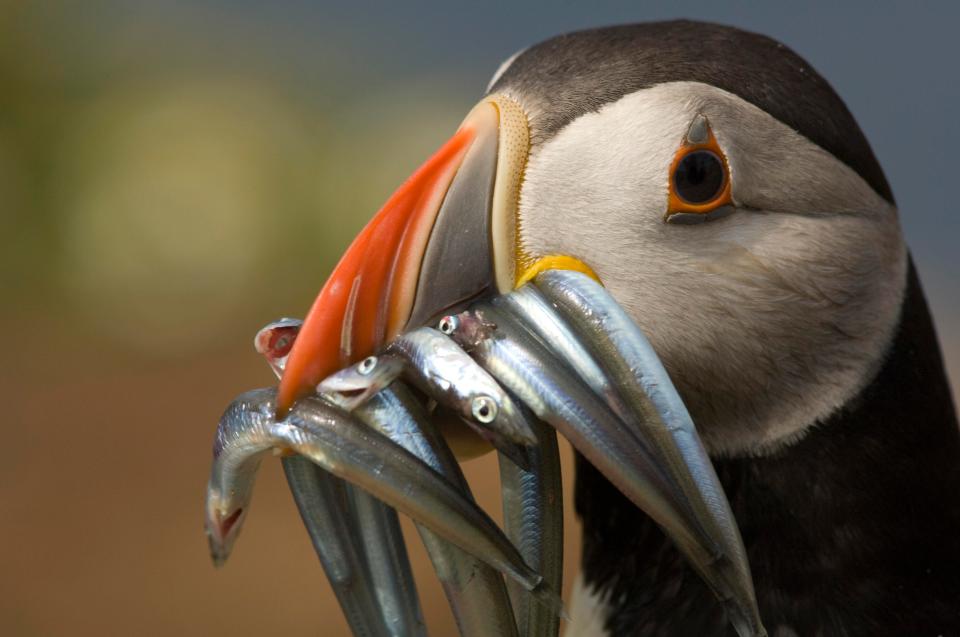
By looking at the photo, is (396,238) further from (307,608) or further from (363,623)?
(307,608)

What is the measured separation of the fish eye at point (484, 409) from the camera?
1255 mm

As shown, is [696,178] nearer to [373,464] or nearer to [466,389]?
[466,389]

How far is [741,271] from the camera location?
4.90ft

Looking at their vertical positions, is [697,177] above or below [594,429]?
above

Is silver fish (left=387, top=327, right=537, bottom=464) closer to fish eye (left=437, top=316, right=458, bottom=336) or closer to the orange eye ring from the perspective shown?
fish eye (left=437, top=316, right=458, bottom=336)

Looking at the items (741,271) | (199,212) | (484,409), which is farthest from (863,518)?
(199,212)

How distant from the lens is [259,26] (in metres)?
8.22

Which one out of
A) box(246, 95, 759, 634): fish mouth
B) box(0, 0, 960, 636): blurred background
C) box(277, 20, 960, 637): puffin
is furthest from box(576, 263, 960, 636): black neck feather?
box(0, 0, 960, 636): blurred background

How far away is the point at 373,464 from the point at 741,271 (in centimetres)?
52

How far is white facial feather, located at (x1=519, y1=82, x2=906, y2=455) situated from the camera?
4.82 ft

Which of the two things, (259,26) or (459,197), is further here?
(259,26)

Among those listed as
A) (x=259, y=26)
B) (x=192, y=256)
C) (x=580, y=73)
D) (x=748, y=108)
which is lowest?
(x=192, y=256)

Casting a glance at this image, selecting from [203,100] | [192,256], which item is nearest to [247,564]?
[192,256]

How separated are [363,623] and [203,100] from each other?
6.15 metres
